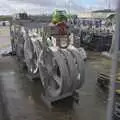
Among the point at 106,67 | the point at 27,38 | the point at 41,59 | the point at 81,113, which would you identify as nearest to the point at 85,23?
the point at 106,67

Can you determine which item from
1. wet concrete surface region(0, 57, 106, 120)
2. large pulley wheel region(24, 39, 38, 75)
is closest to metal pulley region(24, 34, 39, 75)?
large pulley wheel region(24, 39, 38, 75)

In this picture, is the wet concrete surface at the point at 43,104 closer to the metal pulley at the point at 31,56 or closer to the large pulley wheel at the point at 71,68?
the metal pulley at the point at 31,56

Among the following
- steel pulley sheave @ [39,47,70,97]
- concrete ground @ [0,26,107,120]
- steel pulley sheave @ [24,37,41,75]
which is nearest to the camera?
concrete ground @ [0,26,107,120]

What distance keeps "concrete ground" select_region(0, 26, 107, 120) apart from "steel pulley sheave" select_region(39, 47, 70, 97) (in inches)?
12.3

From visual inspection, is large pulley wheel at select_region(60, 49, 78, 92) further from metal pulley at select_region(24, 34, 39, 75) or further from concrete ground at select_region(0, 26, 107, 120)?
metal pulley at select_region(24, 34, 39, 75)

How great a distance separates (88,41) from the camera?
1241cm

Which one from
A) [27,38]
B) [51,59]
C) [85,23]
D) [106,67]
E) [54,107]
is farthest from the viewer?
[85,23]

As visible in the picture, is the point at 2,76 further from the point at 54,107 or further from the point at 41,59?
the point at 54,107

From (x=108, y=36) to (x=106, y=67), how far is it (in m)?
4.20

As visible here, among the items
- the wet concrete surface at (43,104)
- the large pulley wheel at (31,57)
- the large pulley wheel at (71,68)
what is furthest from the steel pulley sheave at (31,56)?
the large pulley wheel at (71,68)

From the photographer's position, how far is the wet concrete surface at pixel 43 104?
425 centimetres

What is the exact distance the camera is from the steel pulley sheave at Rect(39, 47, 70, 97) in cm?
455

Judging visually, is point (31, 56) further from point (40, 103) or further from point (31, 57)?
point (40, 103)

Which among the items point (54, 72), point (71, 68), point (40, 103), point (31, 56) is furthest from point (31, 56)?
point (71, 68)
